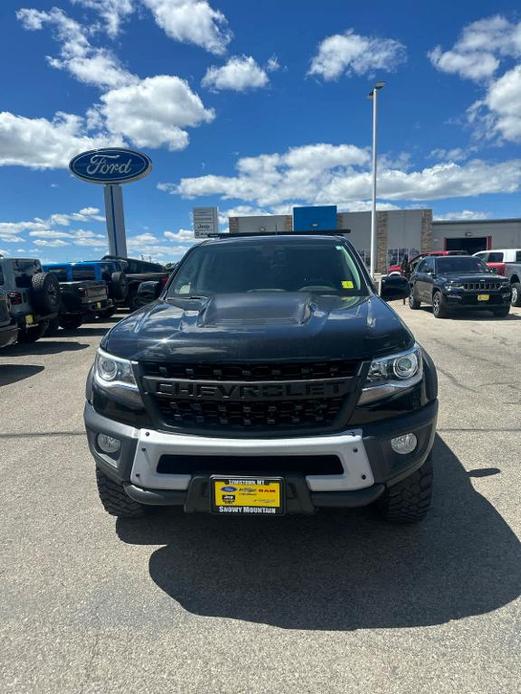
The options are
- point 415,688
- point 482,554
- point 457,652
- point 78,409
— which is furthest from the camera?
point 78,409

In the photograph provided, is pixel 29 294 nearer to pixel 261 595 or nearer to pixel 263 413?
pixel 263 413

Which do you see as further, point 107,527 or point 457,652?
point 107,527

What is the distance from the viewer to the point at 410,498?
104 inches

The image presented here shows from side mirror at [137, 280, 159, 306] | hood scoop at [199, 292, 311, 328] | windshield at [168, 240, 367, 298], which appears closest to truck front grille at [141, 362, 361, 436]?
hood scoop at [199, 292, 311, 328]

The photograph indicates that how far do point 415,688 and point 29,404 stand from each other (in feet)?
16.6

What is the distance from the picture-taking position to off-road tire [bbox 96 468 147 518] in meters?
2.74

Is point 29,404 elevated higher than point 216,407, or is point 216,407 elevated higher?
point 216,407

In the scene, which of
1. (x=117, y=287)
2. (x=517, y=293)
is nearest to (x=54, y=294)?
(x=117, y=287)

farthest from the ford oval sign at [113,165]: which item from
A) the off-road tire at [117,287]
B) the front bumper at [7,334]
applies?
the front bumper at [7,334]

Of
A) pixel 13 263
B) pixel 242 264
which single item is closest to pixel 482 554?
pixel 242 264

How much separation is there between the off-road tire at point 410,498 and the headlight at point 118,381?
55.5 inches

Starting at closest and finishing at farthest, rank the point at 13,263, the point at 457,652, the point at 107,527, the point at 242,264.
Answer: the point at 457,652
the point at 107,527
the point at 242,264
the point at 13,263

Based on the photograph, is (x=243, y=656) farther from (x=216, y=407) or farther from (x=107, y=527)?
(x=107, y=527)

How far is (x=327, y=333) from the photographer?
2.34m
